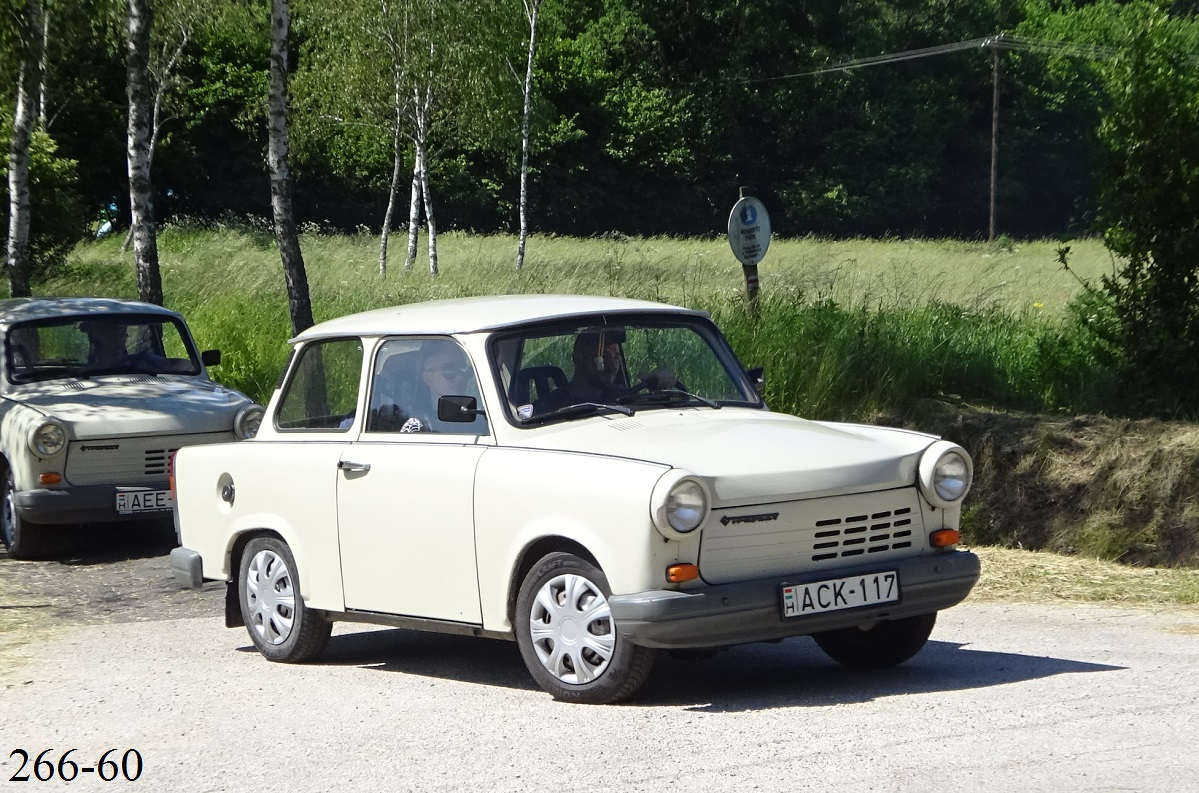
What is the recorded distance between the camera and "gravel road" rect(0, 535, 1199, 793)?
527 cm

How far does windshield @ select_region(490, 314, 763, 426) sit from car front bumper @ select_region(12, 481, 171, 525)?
19.0 feet

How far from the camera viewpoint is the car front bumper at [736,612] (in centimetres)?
599

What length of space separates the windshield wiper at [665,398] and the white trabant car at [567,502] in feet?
0.05

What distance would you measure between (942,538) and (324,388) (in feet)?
10.8

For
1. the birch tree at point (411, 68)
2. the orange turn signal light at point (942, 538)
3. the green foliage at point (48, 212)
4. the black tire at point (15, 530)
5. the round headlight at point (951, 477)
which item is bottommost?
the black tire at point (15, 530)

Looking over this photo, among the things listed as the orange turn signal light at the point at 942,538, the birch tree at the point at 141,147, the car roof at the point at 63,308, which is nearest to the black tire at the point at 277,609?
the orange turn signal light at the point at 942,538

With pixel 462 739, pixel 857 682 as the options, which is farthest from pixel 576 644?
pixel 857 682

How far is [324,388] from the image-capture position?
804 centimetres

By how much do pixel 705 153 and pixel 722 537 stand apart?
69200mm

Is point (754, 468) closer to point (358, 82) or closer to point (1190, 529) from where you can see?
point (1190, 529)

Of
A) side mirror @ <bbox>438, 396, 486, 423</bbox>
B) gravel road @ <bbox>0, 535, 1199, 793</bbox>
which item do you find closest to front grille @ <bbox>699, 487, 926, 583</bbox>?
gravel road @ <bbox>0, 535, 1199, 793</bbox>

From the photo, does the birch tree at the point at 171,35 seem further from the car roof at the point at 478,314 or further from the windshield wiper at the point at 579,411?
the windshield wiper at the point at 579,411

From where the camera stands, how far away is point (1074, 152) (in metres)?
79.6

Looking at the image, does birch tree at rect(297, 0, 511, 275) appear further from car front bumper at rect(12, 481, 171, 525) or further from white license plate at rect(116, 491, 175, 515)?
car front bumper at rect(12, 481, 171, 525)
